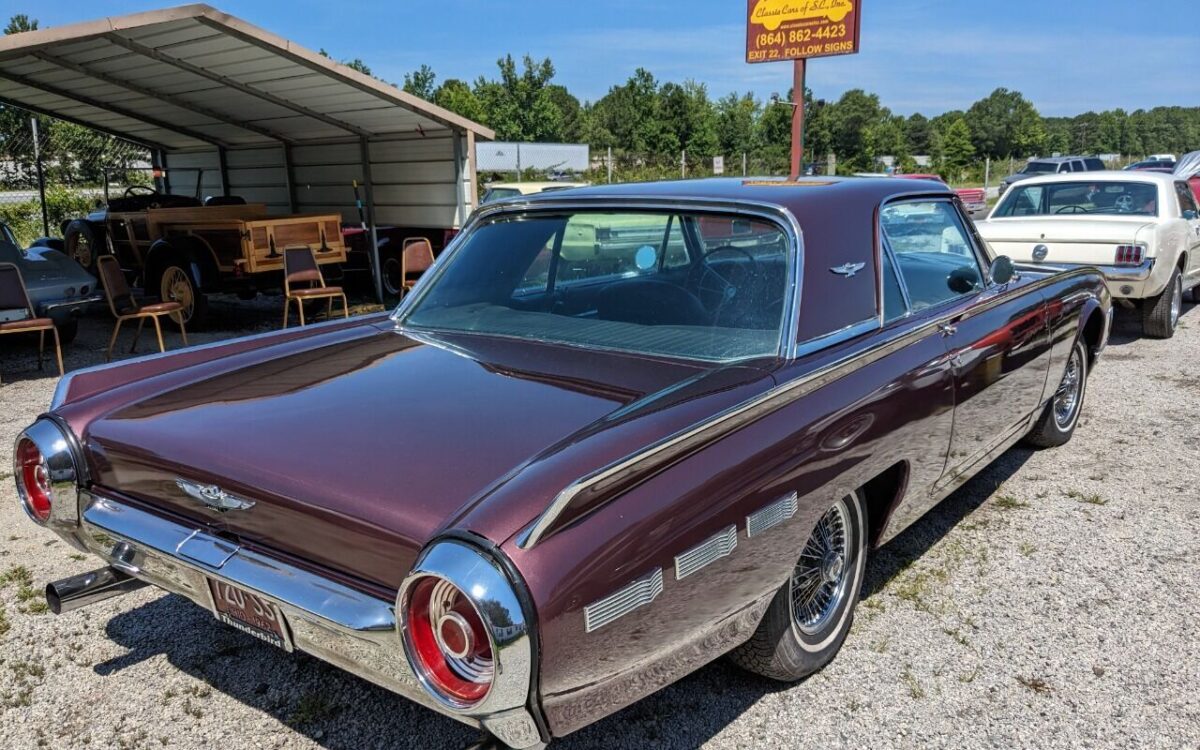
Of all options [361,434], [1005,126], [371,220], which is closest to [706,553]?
[361,434]

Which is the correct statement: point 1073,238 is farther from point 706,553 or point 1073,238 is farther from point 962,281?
point 706,553

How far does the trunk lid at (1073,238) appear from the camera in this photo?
734cm

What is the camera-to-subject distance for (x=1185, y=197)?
333 inches

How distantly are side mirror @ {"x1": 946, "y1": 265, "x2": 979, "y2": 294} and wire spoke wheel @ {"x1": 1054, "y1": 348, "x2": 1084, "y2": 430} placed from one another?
5.00ft

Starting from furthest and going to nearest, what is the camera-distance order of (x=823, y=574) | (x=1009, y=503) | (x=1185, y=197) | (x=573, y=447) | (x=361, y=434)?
(x=1185, y=197)
(x=1009, y=503)
(x=823, y=574)
(x=361, y=434)
(x=573, y=447)

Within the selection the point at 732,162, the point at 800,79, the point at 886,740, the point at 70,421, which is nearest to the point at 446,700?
the point at 886,740

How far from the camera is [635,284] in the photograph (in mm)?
3088

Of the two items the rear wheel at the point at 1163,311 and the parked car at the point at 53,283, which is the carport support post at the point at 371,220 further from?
the rear wheel at the point at 1163,311

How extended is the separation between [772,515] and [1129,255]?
6.53 metres

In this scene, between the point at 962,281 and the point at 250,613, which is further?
the point at 962,281

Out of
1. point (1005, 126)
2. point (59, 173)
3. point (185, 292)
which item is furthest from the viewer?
point (1005, 126)

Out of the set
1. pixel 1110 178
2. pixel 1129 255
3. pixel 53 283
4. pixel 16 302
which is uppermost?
pixel 1110 178

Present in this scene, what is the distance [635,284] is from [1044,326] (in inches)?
82.2

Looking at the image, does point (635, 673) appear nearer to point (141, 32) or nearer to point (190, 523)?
point (190, 523)
